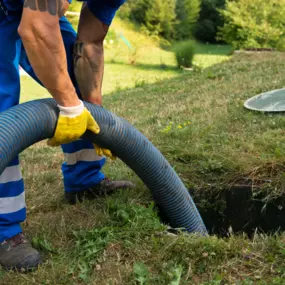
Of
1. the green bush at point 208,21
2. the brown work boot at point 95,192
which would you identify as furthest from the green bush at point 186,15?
the brown work boot at point 95,192

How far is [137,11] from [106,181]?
29.8m

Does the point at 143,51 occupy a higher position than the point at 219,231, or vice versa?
the point at 219,231

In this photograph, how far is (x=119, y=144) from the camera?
254 centimetres

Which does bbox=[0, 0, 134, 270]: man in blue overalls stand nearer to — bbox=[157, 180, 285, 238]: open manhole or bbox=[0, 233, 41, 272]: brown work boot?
bbox=[0, 233, 41, 272]: brown work boot

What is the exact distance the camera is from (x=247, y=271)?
2.13 meters

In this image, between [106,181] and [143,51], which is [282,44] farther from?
[106,181]

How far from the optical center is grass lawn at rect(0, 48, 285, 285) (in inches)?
84.7

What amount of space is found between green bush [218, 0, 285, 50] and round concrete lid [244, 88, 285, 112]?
1468cm

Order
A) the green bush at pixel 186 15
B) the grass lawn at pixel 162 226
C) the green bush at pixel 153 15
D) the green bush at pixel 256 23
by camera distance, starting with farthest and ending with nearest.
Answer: the green bush at pixel 186 15 < the green bush at pixel 153 15 < the green bush at pixel 256 23 < the grass lawn at pixel 162 226

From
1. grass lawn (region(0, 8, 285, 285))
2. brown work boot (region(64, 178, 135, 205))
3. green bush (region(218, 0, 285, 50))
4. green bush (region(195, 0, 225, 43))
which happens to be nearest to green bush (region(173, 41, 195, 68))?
green bush (region(218, 0, 285, 50))

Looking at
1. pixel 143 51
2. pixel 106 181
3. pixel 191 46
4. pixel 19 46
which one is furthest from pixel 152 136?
pixel 143 51

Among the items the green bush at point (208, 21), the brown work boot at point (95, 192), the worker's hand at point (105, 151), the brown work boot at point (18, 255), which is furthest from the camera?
the green bush at point (208, 21)

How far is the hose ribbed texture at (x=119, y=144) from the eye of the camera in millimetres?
2186

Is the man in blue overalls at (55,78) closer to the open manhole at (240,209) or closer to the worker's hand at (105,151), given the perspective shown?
the worker's hand at (105,151)
